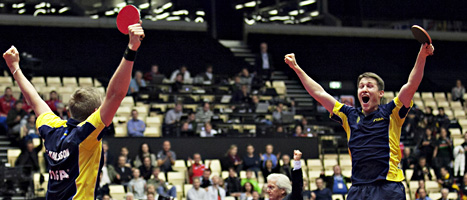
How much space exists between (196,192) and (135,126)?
349 cm

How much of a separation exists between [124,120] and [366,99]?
14336mm

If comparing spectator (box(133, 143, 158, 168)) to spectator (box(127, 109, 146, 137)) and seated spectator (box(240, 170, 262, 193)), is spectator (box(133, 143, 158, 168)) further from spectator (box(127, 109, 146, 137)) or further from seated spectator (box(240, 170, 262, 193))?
seated spectator (box(240, 170, 262, 193))

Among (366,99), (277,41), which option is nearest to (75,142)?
(366,99)

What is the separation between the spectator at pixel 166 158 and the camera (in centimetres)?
1841

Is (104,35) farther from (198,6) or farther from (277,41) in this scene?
(277,41)

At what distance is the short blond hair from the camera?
4.84 metres

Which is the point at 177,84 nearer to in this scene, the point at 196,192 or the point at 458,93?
the point at 196,192

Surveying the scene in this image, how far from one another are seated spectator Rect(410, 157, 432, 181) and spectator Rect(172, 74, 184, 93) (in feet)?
25.2

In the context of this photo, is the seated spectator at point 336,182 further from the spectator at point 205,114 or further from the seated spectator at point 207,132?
the spectator at point 205,114

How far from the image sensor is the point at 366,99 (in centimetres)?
638

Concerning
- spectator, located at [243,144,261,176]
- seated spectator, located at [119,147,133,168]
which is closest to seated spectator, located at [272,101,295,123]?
spectator, located at [243,144,261,176]

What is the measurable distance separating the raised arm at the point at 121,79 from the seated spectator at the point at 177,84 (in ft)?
61.4

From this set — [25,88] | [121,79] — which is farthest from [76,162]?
[25,88]

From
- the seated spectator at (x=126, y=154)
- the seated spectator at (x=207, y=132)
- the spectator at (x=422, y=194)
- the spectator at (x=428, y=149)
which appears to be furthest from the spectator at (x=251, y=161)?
the spectator at (x=428, y=149)
